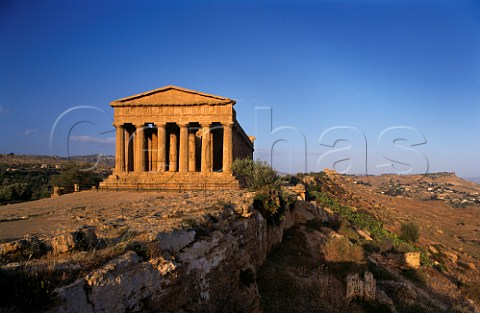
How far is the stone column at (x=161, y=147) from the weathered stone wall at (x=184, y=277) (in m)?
14.5

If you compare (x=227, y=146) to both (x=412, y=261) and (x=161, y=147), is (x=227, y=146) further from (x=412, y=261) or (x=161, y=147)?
(x=412, y=261)

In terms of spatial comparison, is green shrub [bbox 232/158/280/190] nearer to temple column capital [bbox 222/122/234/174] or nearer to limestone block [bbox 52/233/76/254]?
temple column capital [bbox 222/122/234/174]

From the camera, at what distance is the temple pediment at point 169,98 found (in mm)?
20781

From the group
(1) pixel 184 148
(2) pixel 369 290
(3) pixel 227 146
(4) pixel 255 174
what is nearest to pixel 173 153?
(1) pixel 184 148

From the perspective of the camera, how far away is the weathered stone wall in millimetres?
3197

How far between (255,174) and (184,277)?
1112cm

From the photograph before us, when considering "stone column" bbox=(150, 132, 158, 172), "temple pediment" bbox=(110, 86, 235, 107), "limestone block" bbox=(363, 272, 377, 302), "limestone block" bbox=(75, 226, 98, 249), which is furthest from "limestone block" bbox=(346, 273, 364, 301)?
"stone column" bbox=(150, 132, 158, 172)

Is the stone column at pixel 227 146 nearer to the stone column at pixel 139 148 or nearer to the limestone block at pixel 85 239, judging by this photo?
the stone column at pixel 139 148

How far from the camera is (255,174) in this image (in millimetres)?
15500

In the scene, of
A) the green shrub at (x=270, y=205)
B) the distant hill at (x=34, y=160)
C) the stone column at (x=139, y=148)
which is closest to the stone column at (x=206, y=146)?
the stone column at (x=139, y=148)

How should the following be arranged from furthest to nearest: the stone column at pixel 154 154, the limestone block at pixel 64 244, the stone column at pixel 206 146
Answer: the stone column at pixel 154 154, the stone column at pixel 206 146, the limestone block at pixel 64 244

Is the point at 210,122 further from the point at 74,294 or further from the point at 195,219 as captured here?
the point at 74,294

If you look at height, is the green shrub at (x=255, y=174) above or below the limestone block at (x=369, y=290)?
above

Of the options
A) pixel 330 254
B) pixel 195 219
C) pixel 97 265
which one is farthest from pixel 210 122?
pixel 97 265
